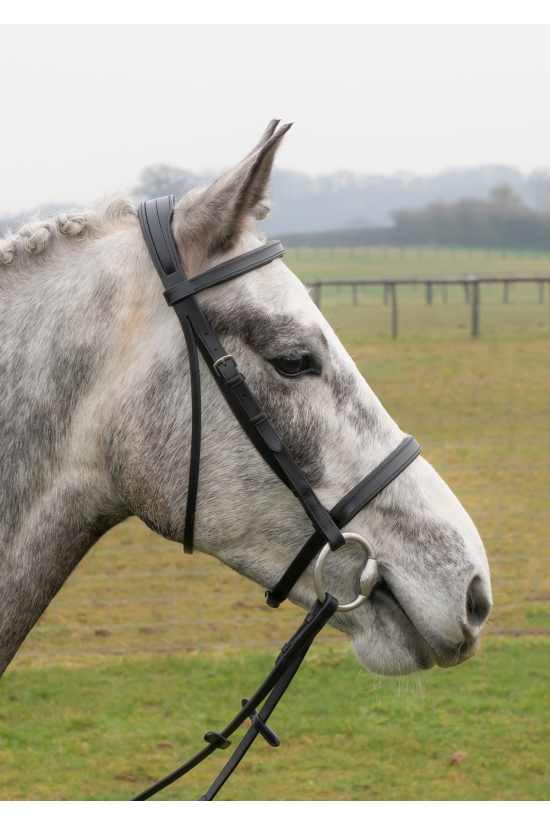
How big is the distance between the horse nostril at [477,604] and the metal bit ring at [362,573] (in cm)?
26

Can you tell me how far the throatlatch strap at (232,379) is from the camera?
5.66 feet

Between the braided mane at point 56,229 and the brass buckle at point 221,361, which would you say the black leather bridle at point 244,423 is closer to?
the brass buckle at point 221,361

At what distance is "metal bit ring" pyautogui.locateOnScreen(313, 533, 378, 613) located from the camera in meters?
1.76

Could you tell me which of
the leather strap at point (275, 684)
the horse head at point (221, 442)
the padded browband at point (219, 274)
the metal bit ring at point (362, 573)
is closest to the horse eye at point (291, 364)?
the horse head at point (221, 442)

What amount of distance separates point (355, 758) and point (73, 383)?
348cm

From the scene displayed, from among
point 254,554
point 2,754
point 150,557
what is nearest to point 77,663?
point 2,754

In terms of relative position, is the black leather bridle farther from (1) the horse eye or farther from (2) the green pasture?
(2) the green pasture

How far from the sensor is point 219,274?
1.77 metres

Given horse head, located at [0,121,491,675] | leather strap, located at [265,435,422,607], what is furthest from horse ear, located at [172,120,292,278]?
leather strap, located at [265,435,422,607]

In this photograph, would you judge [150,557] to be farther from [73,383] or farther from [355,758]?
[73,383]

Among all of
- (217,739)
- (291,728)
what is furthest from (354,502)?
(291,728)

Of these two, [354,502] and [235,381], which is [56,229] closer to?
[235,381]

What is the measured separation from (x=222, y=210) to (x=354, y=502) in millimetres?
849

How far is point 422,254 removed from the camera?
220ft
